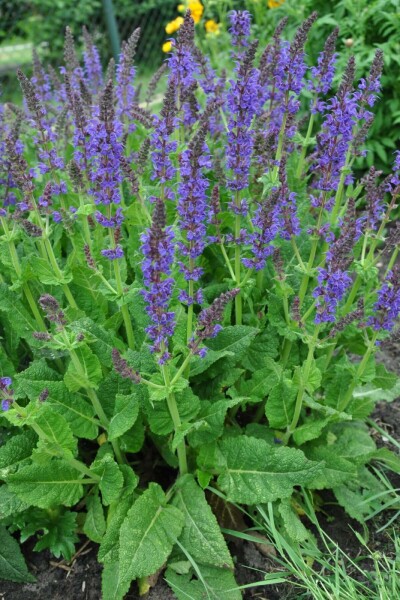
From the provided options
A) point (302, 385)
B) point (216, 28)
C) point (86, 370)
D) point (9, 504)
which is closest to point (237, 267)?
point (302, 385)

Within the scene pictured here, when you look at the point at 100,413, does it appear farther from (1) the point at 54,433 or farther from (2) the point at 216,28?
(2) the point at 216,28

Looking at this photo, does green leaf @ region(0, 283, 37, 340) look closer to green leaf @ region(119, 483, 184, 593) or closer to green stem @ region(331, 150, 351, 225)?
green leaf @ region(119, 483, 184, 593)

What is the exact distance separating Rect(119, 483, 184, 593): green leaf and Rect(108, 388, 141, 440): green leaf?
1.13ft

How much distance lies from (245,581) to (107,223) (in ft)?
5.85

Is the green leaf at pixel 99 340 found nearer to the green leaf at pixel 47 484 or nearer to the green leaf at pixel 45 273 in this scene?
the green leaf at pixel 45 273

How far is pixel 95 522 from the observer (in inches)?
111

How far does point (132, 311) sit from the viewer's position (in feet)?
9.86

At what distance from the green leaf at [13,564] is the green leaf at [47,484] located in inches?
13.8

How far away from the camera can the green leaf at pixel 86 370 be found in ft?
8.88

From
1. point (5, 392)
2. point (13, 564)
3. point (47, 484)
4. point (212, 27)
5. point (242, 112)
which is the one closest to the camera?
point (5, 392)

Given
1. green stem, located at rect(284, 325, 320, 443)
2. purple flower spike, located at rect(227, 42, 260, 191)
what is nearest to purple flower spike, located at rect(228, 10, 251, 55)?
purple flower spike, located at rect(227, 42, 260, 191)

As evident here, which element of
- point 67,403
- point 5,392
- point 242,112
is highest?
point 242,112

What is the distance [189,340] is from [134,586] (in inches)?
50.8

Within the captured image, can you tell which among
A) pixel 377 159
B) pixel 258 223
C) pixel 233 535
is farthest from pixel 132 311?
pixel 377 159
